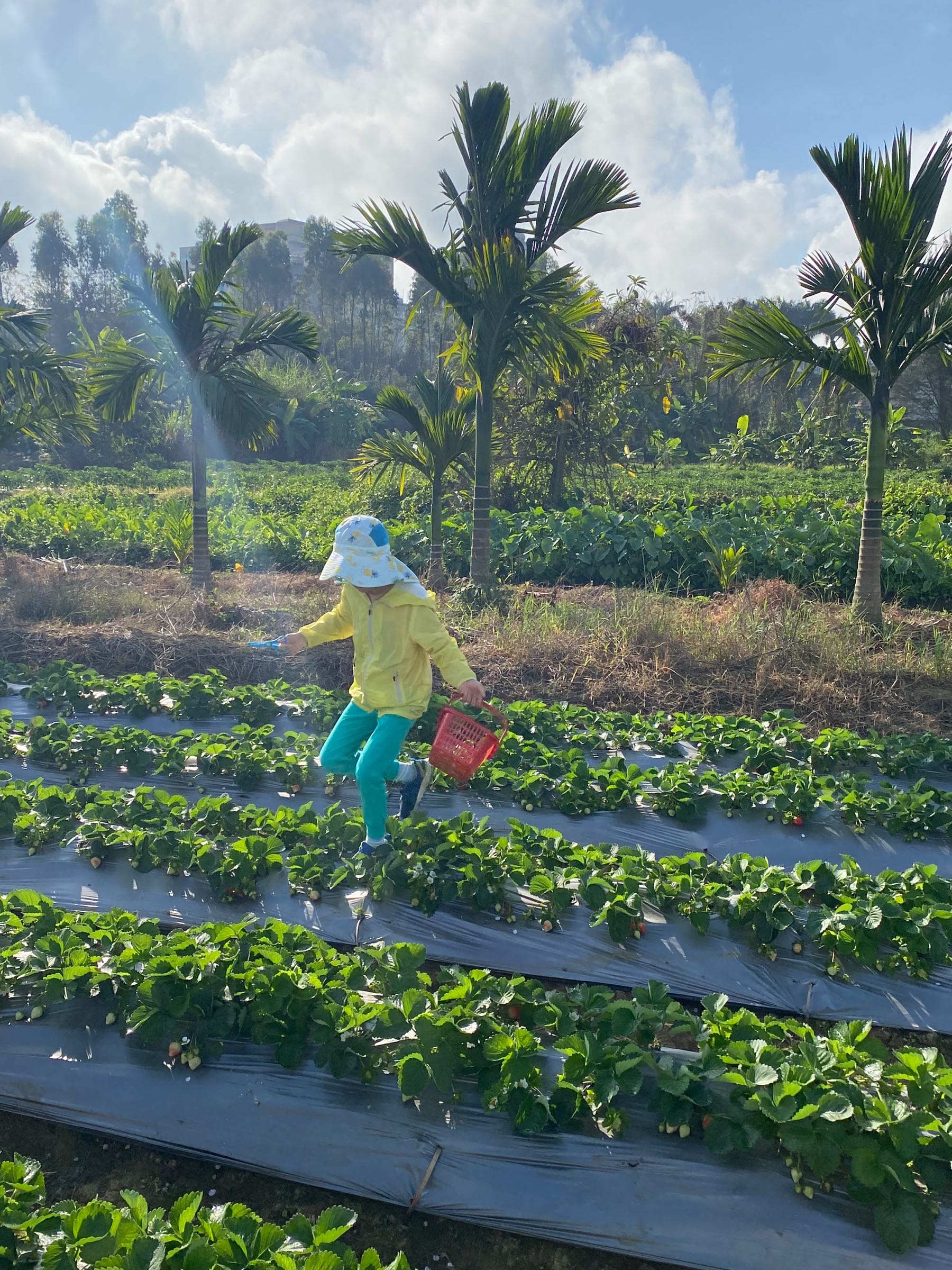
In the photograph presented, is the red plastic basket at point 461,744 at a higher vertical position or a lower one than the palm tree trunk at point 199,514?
lower

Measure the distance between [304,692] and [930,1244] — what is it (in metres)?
4.97

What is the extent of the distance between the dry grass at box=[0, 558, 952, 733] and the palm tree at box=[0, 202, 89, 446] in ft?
11.7

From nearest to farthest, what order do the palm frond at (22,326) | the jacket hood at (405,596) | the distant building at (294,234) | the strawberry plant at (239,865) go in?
the strawberry plant at (239,865), the jacket hood at (405,596), the palm frond at (22,326), the distant building at (294,234)

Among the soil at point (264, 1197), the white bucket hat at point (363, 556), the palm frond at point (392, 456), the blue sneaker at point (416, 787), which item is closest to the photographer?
the soil at point (264, 1197)

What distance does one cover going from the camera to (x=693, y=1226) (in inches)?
86.4

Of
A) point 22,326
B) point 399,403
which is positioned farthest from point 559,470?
point 22,326

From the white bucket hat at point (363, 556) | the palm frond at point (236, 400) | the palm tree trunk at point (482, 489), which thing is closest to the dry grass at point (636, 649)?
the palm tree trunk at point (482, 489)

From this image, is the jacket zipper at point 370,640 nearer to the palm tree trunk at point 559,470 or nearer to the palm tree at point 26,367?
the palm tree at point 26,367

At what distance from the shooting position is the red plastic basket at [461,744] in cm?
413

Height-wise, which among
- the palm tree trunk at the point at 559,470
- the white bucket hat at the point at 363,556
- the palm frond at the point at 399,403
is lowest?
the white bucket hat at the point at 363,556

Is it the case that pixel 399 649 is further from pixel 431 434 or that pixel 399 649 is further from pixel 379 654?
pixel 431 434

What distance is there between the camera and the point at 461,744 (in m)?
4.14

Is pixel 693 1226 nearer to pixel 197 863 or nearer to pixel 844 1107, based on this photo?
pixel 844 1107

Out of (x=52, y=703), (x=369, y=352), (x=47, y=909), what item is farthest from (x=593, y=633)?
(x=369, y=352)
